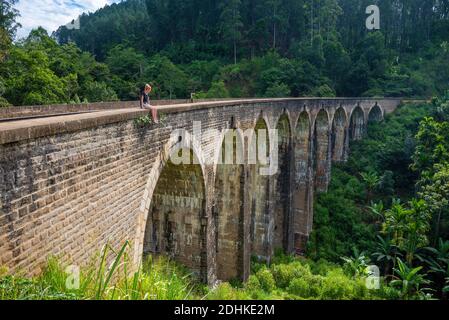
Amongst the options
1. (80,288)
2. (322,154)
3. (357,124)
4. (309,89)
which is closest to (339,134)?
(322,154)

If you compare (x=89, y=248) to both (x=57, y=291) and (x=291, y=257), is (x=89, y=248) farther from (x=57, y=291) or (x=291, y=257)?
(x=291, y=257)

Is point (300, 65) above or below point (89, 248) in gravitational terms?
above

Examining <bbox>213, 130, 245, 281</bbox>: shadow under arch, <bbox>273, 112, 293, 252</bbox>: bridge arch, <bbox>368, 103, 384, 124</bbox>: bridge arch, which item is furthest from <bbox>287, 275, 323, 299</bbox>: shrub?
<bbox>368, 103, 384, 124</bbox>: bridge arch

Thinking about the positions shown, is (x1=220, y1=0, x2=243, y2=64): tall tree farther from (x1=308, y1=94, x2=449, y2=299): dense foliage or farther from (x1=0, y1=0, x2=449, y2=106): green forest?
(x1=308, y1=94, x2=449, y2=299): dense foliage

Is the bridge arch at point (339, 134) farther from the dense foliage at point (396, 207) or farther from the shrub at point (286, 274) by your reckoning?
the shrub at point (286, 274)

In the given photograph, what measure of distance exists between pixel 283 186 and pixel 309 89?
2065cm

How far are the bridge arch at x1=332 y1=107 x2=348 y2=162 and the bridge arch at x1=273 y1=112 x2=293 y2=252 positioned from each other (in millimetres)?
10365

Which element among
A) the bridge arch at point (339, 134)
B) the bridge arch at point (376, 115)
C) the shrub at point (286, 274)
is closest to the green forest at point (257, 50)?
the bridge arch at point (376, 115)

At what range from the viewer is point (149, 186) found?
308 inches

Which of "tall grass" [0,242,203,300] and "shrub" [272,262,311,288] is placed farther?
"shrub" [272,262,311,288]

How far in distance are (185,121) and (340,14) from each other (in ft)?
160

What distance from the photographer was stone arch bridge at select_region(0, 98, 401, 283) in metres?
4.49

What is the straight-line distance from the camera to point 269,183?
1805 cm
